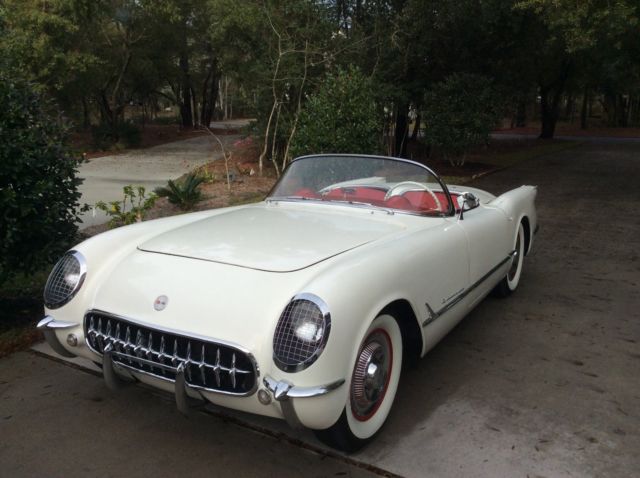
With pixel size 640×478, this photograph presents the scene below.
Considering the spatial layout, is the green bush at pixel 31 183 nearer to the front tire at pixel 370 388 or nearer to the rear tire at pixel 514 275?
the front tire at pixel 370 388

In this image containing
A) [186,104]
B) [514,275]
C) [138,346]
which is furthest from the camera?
[186,104]

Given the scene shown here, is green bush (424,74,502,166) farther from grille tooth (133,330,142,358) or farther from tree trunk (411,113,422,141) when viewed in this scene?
grille tooth (133,330,142,358)

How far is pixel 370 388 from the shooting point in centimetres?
271

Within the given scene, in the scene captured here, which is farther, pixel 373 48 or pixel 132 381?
pixel 373 48

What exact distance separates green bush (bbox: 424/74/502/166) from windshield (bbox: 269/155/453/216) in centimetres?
1053

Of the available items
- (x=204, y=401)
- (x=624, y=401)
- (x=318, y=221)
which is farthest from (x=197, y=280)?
(x=624, y=401)

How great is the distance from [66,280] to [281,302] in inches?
50.5

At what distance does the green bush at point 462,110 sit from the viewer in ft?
45.3

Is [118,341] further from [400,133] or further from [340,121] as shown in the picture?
[400,133]

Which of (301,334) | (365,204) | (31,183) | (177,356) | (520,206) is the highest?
(31,183)

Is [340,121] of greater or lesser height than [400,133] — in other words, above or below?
above

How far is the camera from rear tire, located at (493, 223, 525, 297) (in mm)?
4844

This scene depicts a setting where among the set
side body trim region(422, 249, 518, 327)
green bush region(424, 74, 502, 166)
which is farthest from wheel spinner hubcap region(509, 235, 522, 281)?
green bush region(424, 74, 502, 166)

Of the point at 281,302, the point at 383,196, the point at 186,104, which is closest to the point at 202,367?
the point at 281,302
